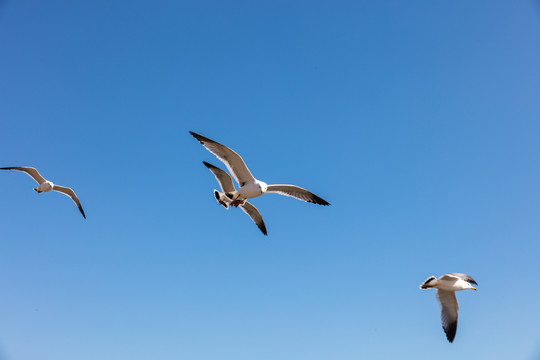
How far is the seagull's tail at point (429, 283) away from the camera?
53.1ft

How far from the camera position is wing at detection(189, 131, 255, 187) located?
15.5 metres

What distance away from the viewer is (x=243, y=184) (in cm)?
1650

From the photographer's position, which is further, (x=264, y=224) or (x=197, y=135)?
(x=264, y=224)

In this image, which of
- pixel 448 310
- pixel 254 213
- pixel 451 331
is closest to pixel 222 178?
pixel 254 213

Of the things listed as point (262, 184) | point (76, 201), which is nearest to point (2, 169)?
point (76, 201)

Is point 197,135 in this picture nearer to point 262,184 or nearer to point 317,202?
point 262,184

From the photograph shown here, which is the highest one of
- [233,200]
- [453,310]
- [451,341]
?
[233,200]

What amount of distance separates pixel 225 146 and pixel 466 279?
34.6 feet

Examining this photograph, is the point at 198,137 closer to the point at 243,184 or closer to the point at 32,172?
the point at 243,184

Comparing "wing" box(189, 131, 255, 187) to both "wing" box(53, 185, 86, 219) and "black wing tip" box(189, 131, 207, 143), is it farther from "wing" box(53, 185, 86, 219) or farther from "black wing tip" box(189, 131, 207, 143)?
"wing" box(53, 185, 86, 219)

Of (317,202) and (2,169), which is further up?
(2,169)

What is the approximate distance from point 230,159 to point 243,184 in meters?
1.17

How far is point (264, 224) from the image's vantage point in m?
20.6

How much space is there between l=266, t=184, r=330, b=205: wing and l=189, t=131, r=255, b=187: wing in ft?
3.57
